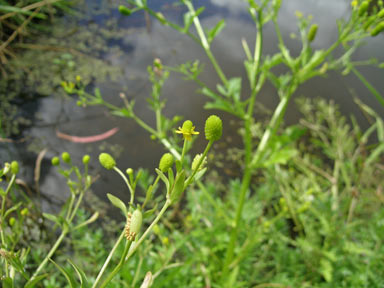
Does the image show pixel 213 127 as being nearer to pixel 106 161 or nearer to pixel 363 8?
pixel 106 161

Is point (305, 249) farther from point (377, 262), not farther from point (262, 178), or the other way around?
point (262, 178)

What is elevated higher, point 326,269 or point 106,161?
point 106,161

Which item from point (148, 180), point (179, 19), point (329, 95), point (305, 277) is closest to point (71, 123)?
point (148, 180)

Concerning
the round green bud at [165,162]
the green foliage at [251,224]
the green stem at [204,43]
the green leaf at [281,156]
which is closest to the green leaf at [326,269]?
the green foliage at [251,224]

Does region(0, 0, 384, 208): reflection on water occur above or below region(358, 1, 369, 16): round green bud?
below

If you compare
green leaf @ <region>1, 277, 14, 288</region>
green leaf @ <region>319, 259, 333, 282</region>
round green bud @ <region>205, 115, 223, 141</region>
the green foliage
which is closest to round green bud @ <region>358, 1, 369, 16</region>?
the green foliage

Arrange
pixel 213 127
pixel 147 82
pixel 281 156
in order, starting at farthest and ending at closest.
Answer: pixel 147 82 → pixel 281 156 → pixel 213 127

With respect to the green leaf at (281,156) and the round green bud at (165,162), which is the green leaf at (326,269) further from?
the round green bud at (165,162)

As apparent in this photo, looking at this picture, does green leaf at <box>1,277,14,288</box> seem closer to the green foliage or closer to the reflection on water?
the green foliage

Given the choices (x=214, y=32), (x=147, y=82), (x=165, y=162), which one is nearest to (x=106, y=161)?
(x=165, y=162)
